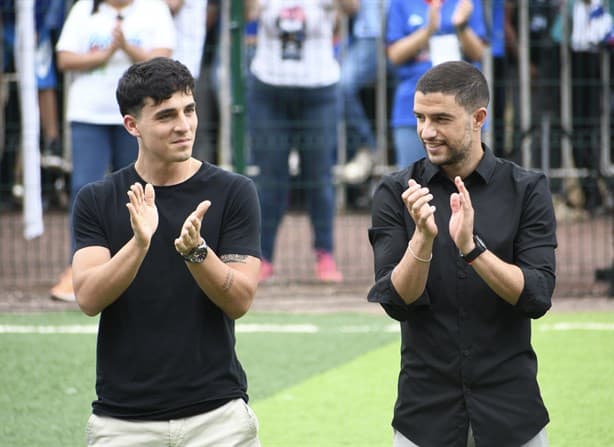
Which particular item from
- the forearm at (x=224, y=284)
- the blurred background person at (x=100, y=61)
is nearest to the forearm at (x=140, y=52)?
the blurred background person at (x=100, y=61)

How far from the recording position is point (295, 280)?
10445mm

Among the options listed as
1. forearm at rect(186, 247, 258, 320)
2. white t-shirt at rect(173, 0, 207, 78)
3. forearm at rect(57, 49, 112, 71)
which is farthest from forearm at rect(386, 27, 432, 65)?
forearm at rect(186, 247, 258, 320)

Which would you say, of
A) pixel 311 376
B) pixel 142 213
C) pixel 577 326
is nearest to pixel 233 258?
pixel 142 213

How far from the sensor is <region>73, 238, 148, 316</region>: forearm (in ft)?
13.6

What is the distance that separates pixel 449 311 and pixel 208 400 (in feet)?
2.77

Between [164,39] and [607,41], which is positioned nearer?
[164,39]

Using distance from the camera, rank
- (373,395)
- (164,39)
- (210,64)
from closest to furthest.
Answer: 1. (373,395)
2. (164,39)
3. (210,64)

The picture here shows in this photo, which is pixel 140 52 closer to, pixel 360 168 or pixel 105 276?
pixel 360 168

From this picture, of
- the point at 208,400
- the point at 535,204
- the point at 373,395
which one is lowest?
the point at 373,395

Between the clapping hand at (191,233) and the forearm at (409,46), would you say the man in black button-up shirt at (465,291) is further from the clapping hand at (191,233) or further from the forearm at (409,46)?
the forearm at (409,46)

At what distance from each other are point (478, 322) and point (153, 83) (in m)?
1.34

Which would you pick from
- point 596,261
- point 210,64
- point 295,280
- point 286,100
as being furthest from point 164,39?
point 596,261

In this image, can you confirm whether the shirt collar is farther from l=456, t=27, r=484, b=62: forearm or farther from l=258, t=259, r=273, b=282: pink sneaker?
l=258, t=259, r=273, b=282: pink sneaker

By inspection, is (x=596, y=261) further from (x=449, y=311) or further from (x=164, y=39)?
(x=449, y=311)
